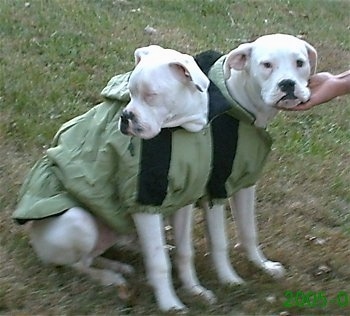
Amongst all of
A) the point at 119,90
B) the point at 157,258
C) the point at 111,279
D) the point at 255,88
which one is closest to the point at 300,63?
the point at 255,88

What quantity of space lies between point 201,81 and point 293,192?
1.86m

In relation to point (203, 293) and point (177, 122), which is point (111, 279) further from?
point (177, 122)

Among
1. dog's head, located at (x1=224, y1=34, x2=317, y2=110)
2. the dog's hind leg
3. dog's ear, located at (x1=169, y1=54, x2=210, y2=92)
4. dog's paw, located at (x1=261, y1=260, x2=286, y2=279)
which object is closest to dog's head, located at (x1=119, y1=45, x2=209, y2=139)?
dog's ear, located at (x1=169, y1=54, x2=210, y2=92)

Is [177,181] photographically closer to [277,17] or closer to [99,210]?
[99,210]

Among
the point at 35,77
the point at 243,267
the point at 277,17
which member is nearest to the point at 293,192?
the point at 243,267

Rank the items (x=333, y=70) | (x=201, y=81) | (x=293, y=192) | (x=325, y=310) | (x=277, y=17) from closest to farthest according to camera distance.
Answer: (x=201, y=81)
(x=325, y=310)
(x=293, y=192)
(x=333, y=70)
(x=277, y=17)

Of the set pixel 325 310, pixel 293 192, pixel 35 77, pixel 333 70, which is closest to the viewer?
pixel 325 310

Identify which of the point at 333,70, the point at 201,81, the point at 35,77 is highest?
the point at 201,81

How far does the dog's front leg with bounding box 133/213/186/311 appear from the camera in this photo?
3824 millimetres

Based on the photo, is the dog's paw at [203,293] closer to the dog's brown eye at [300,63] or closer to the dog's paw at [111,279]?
the dog's paw at [111,279]

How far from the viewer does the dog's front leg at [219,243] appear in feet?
13.6

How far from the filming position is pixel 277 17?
9.56 m

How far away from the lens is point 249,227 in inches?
171

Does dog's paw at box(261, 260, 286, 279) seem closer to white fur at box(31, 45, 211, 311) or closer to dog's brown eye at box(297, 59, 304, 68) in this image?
white fur at box(31, 45, 211, 311)
